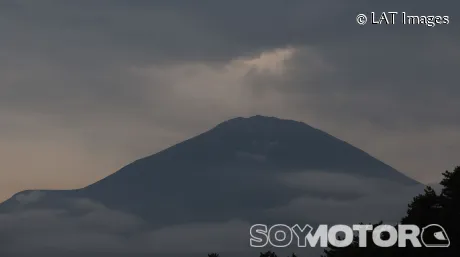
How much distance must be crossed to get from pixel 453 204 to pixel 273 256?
26.1 metres

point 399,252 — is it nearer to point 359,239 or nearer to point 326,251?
point 359,239

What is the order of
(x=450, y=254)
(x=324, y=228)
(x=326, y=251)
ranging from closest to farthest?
(x=450, y=254)
(x=324, y=228)
(x=326, y=251)

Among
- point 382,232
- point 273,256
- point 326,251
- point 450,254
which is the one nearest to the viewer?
point 450,254

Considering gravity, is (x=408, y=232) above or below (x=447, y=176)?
below

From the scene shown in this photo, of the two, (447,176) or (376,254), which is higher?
(447,176)

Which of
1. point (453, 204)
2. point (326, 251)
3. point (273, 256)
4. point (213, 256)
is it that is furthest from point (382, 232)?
point (213, 256)

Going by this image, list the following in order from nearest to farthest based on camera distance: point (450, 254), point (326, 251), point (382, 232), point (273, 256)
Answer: point (450, 254) < point (382, 232) < point (326, 251) < point (273, 256)

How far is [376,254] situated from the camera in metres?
54.4

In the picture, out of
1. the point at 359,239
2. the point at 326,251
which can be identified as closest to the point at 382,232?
the point at 359,239

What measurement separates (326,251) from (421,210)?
16621 mm

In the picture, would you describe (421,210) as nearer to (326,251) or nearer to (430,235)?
(430,235)

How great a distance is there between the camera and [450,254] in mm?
49938

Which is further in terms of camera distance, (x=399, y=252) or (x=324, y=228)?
(x=324, y=228)

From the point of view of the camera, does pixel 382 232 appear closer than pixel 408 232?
No
